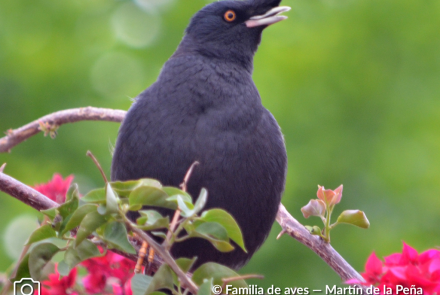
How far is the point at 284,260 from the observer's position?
6191 mm

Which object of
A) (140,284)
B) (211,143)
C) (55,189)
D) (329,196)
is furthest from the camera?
(55,189)

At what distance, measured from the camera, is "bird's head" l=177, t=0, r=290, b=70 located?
3.13m

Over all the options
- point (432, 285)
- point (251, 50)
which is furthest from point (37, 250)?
point (251, 50)

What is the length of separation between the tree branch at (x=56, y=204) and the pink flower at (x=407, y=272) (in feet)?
1.27

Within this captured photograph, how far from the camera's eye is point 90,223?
4.42 feet

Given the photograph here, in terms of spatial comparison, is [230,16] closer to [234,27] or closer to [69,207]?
[234,27]

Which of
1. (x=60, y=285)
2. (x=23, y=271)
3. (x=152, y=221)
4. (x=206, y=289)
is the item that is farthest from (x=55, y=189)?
(x=206, y=289)

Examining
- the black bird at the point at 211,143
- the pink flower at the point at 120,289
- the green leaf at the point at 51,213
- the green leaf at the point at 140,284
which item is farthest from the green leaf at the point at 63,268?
the black bird at the point at 211,143

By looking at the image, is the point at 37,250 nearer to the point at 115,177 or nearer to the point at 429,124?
the point at 115,177

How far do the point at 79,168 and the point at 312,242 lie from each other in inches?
189

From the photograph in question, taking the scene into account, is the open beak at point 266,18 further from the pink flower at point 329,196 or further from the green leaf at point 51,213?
the green leaf at point 51,213

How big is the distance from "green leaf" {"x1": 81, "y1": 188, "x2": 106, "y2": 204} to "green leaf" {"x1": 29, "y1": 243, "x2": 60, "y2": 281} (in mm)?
245

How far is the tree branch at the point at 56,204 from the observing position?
1687 mm

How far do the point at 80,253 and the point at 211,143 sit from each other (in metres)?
1.11
